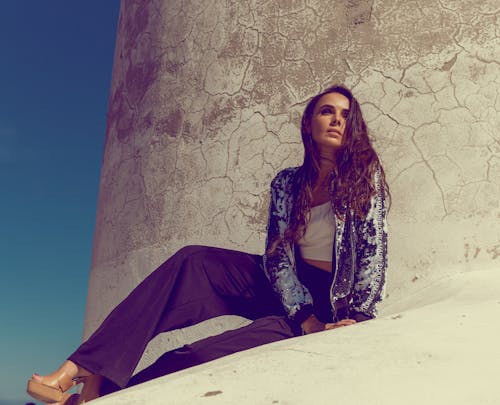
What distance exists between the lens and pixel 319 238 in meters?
1.64

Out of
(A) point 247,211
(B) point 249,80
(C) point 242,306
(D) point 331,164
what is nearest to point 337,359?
(C) point 242,306

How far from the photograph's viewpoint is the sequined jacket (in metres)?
1.50

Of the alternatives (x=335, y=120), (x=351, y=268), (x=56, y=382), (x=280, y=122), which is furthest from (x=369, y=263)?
(x=280, y=122)

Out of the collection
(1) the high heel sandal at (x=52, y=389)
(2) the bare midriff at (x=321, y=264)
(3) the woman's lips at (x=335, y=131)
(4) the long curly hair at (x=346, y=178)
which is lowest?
(1) the high heel sandal at (x=52, y=389)

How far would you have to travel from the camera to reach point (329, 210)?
1.63 metres

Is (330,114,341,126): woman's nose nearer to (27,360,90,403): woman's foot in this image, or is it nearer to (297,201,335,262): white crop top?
(297,201,335,262): white crop top

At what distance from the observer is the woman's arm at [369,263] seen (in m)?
1.49

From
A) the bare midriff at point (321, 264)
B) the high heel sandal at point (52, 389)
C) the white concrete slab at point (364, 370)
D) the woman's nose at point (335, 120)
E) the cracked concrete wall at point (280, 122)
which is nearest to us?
the white concrete slab at point (364, 370)

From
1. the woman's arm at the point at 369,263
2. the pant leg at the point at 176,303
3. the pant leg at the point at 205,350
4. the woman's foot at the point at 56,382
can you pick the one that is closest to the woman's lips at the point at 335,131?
the woman's arm at the point at 369,263

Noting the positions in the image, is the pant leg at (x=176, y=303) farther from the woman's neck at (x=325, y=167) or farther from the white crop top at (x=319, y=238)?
the woman's neck at (x=325, y=167)

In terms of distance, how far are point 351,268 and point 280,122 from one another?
862 mm

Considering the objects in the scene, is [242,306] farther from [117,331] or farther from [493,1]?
[493,1]

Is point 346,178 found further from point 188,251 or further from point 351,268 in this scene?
point 188,251

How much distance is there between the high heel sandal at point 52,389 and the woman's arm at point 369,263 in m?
0.65
